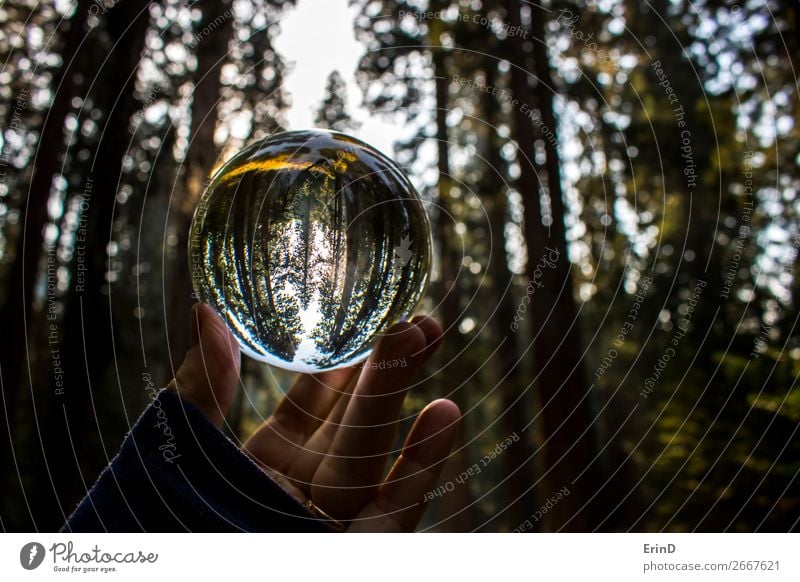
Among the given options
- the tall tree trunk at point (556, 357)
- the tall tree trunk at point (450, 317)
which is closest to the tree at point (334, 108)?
the tall tree trunk at point (556, 357)

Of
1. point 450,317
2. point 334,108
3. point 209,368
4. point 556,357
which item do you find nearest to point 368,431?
point 209,368

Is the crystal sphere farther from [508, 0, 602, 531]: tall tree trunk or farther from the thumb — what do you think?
[508, 0, 602, 531]: tall tree trunk

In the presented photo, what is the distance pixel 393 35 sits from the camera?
1011 centimetres

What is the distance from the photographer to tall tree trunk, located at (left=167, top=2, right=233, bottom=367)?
371 inches

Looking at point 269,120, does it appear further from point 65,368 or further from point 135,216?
point 65,368

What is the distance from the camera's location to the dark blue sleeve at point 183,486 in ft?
7.26

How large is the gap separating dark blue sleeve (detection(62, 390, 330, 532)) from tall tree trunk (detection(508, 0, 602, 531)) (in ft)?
20.3

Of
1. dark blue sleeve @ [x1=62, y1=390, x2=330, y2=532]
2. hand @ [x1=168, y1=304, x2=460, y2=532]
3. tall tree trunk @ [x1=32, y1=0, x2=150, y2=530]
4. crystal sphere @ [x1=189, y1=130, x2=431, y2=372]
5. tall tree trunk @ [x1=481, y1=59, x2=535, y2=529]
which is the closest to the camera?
dark blue sleeve @ [x1=62, y1=390, x2=330, y2=532]

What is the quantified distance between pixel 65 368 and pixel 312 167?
7.77m

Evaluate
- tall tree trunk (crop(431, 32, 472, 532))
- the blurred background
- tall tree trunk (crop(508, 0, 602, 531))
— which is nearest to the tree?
the blurred background

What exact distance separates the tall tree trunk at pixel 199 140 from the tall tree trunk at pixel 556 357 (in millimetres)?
4282

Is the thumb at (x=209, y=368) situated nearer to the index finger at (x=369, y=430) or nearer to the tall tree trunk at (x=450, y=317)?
the index finger at (x=369, y=430)
